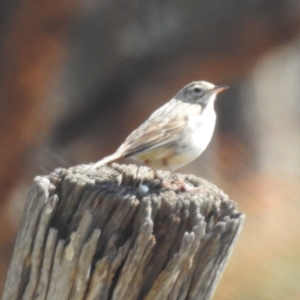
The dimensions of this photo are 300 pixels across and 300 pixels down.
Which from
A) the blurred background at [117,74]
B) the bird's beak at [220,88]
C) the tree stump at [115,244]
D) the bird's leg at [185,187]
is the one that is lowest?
the tree stump at [115,244]

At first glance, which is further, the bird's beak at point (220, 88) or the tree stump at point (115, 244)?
the bird's beak at point (220, 88)

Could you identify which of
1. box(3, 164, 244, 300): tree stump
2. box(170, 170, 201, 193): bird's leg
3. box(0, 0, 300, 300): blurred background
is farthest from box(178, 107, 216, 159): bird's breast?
box(0, 0, 300, 300): blurred background

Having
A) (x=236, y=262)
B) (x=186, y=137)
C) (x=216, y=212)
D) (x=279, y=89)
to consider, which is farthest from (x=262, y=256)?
(x=279, y=89)

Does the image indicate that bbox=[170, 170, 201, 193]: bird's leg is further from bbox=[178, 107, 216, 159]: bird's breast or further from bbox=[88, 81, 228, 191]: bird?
bbox=[178, 107, 216, 159]: bird's breast

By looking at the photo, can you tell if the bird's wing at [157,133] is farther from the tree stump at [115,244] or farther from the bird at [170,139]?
the tree stump at [115,244]

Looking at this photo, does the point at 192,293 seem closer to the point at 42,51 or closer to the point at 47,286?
the point at 47,286

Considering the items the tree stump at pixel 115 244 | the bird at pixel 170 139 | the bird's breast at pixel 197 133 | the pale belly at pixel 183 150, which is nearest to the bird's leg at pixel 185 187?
the tree stump at pixel 115 244
